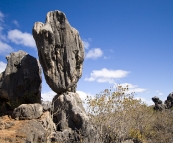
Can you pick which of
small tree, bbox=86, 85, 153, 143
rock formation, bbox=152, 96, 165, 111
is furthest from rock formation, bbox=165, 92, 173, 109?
small tree, bbox=86, 85, 153, 143

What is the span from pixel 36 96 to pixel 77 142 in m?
6.53

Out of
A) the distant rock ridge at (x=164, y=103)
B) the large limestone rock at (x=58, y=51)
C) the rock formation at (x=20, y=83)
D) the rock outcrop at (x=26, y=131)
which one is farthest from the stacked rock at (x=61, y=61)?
the distant rock ridge at (x=164, y=103)

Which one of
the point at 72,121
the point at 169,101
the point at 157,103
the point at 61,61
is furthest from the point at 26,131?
the point at 157,103

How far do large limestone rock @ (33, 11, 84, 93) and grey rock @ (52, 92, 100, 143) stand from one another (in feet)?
3.45

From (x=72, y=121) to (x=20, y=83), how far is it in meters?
6.36

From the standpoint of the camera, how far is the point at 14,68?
17.6m

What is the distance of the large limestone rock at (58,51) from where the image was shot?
47.1 ft

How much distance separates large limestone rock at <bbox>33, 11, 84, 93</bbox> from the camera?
14.4 metres

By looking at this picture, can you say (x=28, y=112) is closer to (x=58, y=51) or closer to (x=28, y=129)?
(x=28, y=129)

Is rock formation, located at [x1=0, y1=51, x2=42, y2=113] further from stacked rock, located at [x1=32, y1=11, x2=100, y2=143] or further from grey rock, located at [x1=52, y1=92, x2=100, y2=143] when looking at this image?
grey rock, located at [x1=52, y1=92, x2=100, y2=143]

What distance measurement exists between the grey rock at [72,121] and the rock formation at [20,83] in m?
2.88

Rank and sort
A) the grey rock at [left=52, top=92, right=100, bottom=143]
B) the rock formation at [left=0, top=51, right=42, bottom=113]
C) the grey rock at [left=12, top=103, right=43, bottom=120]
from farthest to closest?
the rock formation at [left=0, top=51, right=42, bottom=113]
the grey rock at [left=12, top=103, right=43, bottom=120]
the grey rock at [left=52, top=92, right=100, bottom=143]

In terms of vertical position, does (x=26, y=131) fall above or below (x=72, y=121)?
below

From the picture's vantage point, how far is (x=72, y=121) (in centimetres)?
1294
